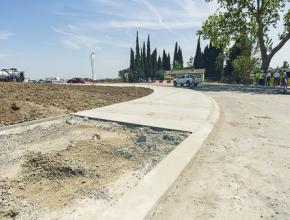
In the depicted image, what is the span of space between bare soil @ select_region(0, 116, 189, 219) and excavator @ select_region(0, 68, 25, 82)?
113 feet

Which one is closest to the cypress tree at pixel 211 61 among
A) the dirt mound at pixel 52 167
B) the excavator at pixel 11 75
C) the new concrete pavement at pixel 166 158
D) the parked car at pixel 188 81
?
the parked car at pixel 188 81

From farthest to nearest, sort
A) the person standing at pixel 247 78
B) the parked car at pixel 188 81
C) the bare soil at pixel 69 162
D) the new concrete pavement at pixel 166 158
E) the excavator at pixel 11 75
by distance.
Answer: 1. the person standing at pixel 247 78
2. the excavator at pixel 11 75
3. the parked car at pixel 188 81
4. the bare soil at pixel 69 162
5. the new concrete pavement at pixel 166 158

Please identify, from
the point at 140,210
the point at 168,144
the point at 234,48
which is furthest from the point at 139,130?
the point at 234,48

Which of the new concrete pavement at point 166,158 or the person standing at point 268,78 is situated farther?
the person standing at point 268,78

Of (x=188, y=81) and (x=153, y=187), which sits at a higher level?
(x=153, y=187)

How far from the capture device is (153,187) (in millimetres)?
5246

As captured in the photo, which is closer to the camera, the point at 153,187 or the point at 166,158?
the point at 153,187

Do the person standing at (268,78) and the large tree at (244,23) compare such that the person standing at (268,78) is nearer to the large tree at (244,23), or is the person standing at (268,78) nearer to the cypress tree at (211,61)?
the large tree at (244,23)

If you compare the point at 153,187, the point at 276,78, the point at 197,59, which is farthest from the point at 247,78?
the point at 153,187

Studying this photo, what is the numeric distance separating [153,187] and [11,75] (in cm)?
4197

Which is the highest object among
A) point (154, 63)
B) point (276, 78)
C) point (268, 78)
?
point (154, 63)

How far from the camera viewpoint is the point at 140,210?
4.43 metres

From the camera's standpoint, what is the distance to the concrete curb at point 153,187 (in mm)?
4302

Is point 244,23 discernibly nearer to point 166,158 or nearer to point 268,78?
point 268,78
